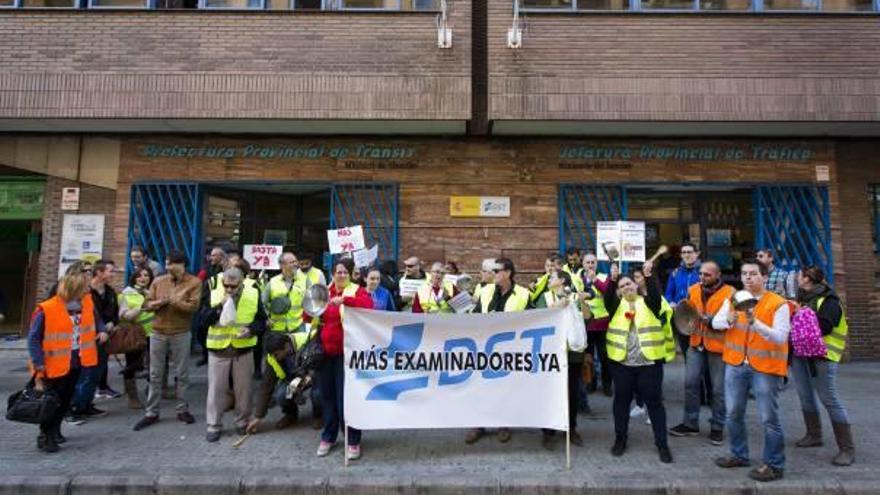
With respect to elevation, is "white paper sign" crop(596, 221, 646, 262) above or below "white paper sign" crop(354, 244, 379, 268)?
above

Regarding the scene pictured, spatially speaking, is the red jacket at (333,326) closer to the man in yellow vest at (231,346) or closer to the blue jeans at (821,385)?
the man in yellow vest at (231,346)

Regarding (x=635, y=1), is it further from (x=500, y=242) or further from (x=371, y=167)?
(x=371, y=167)


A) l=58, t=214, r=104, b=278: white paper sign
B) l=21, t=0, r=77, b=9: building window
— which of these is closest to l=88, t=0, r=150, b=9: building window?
l=21, t=0, r=77, b=9: building window

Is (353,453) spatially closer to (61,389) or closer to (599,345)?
(61,389)

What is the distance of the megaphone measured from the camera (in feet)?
17.7

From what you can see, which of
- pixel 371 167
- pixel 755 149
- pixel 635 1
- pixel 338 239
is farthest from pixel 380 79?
pixel 755 149

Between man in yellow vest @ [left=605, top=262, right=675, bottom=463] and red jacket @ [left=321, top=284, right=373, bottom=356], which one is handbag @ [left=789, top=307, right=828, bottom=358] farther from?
red jacket @ [left=321, top=284, right=373, bottom=356]

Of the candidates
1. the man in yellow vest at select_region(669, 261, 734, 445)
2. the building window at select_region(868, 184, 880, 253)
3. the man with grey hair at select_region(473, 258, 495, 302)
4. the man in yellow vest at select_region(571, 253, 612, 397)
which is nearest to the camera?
the man in yellow vest at select_region(669, 261, 734, 445)

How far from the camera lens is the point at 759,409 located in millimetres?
4777

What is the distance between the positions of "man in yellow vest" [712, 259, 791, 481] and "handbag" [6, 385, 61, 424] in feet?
20.9

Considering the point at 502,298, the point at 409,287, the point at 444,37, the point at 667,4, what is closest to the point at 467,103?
the point at 444,37

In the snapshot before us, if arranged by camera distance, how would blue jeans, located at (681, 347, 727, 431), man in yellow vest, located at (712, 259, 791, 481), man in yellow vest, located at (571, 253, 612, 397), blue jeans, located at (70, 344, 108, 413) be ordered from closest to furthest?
man in yellow vest, located at (712, 259, 791, 481) → blue jeans, located at (681, 347, 727, 431) → blue jeans, located at (70, 344, 108, 413) → man in yellow vest, located at (571, 253, 612, 397)

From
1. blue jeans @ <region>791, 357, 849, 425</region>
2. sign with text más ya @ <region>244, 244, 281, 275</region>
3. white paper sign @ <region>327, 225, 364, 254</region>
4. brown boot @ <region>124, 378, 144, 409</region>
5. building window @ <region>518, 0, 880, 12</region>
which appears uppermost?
building window @ <region>518, 0, 880, 12</region>

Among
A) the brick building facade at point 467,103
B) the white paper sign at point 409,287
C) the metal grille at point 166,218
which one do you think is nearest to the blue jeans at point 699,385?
the white paper sign at point 409,287
